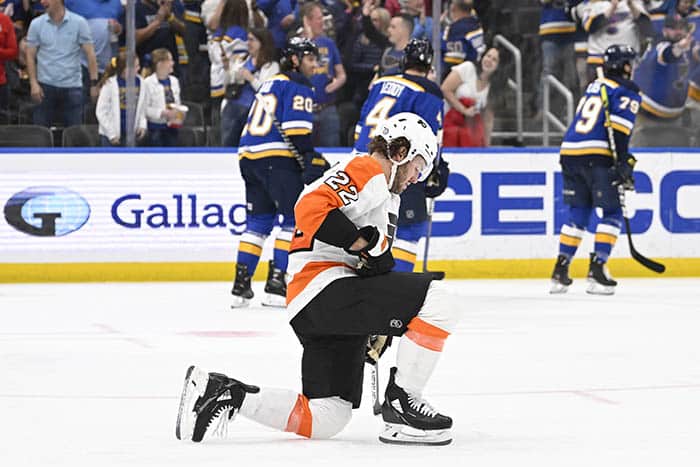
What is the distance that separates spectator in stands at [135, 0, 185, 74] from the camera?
1003 centimetres

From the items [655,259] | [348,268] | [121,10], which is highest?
[121,10]

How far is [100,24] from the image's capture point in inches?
392

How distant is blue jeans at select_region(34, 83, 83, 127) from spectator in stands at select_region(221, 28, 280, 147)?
1029mm

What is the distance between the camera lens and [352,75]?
408 inches

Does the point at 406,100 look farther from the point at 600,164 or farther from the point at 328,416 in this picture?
the point at 328,416

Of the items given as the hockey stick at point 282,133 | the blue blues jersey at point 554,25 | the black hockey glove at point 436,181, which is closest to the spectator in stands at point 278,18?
the blue blues jersey at point 554,25

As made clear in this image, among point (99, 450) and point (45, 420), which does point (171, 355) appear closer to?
point (45, 420)

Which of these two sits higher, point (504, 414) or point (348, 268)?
point (348, 268)

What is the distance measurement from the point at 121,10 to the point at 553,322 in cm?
422

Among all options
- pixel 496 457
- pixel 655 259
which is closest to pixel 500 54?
pixel 655 259

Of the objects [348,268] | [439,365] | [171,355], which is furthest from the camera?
[171,355]

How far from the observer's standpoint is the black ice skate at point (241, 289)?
8.21 m

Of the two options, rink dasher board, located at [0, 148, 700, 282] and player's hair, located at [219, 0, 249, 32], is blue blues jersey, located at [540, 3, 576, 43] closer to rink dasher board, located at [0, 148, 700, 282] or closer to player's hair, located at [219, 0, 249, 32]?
rink dasher board, located at [0, 148, 700, 282]

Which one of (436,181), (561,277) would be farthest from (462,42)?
(436,181)
